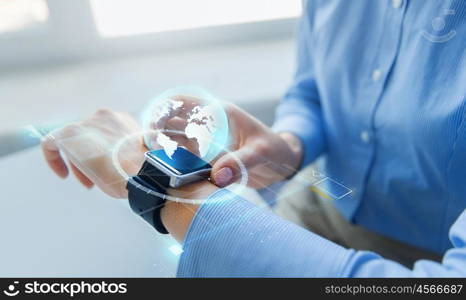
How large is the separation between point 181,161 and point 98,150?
0.10 metres

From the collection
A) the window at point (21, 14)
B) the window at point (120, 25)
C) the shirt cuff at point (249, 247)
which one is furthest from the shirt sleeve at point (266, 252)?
the window at point (21, 14)

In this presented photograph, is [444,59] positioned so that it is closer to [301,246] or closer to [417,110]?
[417,110]

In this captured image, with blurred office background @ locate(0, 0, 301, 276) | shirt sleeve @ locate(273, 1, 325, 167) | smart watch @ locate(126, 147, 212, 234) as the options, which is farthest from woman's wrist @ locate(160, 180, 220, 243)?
shirt sleeve @ locate(273, 1, 325, 167)

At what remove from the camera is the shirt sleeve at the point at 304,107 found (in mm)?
583

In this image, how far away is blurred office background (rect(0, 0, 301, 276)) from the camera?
47cm

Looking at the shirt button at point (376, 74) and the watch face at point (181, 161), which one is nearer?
the watch face at point (181, 161)

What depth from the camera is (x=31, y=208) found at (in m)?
0.44

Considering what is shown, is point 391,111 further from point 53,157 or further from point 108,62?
point 108,62

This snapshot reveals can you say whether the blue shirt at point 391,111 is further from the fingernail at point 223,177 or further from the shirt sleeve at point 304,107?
the fingernail at point 223,177

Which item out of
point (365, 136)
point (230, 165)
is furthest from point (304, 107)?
point (230, 165)

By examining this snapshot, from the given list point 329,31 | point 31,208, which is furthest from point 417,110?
point 31,208

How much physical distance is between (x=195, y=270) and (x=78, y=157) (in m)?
0.17

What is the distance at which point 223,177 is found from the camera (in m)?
0.35

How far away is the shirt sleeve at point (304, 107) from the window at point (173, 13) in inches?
5.2
